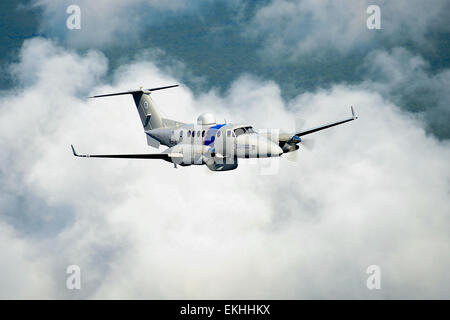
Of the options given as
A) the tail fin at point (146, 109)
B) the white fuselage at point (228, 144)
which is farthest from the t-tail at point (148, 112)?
the white fuselage at point (228, 144)

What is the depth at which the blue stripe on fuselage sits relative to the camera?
48.3m

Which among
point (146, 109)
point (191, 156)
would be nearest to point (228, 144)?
point (191, 156)

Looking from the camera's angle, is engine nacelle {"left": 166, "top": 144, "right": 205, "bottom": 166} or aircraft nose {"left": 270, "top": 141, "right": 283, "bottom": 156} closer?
aircraft nose {"left": 270, "top": 141, "right": 283, "bottom": 156}

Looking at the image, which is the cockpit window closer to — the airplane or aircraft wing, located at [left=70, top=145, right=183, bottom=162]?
the airplane

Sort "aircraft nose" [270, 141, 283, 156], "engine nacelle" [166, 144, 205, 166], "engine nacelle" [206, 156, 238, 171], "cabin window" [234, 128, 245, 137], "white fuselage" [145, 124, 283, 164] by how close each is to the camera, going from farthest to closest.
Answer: "cabin window" [234, 128, 245, 137] < "engine nacelle" [166, 144, 205, 166] < "engine nacelle" [206, 156, 238, 171] < "white fuselage" [145, 124, 283, 164] < "aircraft nose" [270, 141, 283, 156]

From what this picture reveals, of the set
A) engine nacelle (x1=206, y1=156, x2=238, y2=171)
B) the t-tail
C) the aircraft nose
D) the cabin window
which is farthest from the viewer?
the t-tail

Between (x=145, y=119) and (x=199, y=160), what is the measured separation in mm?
12770

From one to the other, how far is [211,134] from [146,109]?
470 inches

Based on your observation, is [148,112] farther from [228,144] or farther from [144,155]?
[228,144]

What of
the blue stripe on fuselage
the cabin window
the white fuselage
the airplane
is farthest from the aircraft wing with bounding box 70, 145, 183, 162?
the cabin window

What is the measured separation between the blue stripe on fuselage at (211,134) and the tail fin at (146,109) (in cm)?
871

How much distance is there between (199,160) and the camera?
47.3 metres

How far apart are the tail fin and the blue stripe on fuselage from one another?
8.71 metres
